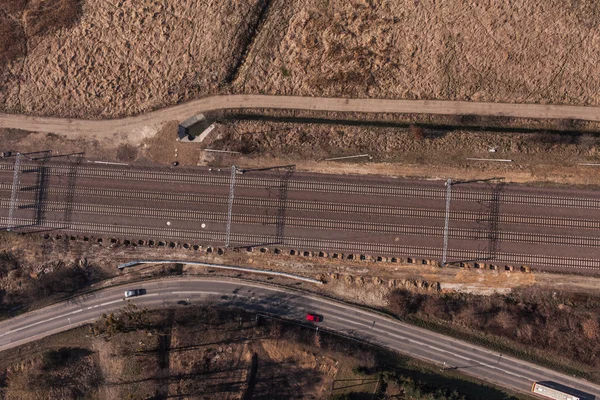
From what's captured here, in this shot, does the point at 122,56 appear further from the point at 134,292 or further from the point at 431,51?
the point at 431,51

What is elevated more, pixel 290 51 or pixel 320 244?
pixel 290 51

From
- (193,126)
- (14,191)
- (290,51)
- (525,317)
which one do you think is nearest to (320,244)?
(193,126)

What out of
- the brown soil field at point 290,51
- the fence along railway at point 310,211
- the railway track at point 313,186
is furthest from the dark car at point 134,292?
the brown soil field at point 290,51

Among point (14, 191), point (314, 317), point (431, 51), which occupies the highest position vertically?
point (431, 51)

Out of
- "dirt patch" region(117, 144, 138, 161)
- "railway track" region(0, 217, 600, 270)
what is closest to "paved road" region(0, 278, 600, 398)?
"railway track" region(0, 217, 600, 270)

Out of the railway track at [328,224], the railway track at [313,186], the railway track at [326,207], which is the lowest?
the railway track at [328,224]

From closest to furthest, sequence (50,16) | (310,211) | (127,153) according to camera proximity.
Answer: (310,211) < (127,153) < (50,16)

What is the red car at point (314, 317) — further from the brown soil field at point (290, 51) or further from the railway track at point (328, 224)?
the brown soil field at point (290, 51)
